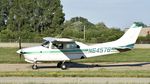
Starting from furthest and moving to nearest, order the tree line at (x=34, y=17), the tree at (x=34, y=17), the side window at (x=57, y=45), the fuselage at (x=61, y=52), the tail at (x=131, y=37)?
the tree at (x=34, y=17) → the tree line at (x=34, y=17) → the tail at (x=131, y=37) → the side window at (x=57, y=45) → the fuselage at (x=61, y=52)

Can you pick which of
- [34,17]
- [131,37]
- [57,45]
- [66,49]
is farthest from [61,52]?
[34,17]

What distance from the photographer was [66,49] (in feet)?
96.5

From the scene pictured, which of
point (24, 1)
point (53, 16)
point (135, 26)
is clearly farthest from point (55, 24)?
point (135, 26)

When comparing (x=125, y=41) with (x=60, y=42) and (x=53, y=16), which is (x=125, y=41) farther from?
(x=53, y=16)

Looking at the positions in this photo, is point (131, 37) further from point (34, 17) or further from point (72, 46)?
point (34, 17)

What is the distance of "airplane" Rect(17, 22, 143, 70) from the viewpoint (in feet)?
94.2

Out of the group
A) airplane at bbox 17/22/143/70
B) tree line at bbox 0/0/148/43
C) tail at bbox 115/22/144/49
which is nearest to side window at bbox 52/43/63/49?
airplane at bbox 17/22/143/70

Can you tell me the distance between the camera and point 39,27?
4449 inches

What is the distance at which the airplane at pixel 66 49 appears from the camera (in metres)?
28.7

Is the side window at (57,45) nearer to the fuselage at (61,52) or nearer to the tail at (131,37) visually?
the fuselage at (61,52)

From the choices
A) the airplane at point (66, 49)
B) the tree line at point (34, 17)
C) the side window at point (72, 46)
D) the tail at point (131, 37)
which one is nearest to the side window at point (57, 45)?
the airplane at point (66, 49)

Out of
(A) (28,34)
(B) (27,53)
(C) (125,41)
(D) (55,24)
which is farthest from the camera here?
(D) (55,24)

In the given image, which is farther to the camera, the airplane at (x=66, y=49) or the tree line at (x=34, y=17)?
the tree line at (x=34, y=17)

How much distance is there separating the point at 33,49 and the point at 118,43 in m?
6.38
